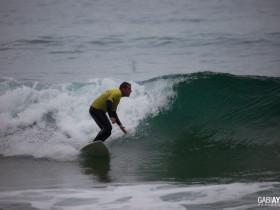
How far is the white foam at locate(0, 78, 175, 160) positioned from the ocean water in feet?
0.11

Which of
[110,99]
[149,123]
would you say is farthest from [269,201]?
[149,123]

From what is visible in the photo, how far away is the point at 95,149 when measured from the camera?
8648 millimetres

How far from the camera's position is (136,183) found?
7035 mm

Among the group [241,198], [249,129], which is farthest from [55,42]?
[241,198]

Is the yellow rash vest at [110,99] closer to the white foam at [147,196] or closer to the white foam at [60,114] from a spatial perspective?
the white foam at [60,114]

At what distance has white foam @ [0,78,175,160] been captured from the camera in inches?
388

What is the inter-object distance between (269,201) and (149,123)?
5.39 m

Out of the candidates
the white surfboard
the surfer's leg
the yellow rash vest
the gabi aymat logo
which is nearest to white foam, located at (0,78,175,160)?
the white surfboard

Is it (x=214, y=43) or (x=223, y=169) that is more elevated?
(x=214, y=43)

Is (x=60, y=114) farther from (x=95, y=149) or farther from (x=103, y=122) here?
(x=103, y=122)

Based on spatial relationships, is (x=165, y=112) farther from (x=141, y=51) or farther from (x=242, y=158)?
(x=141, y=51)

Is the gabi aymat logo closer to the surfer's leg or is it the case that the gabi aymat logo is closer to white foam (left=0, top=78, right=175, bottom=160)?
the surfer's leg

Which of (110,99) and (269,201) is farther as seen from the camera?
(110,99)

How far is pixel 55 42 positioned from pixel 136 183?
64.9ft
